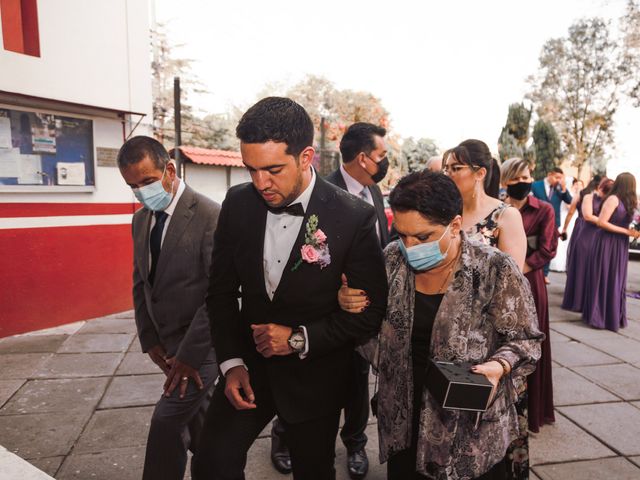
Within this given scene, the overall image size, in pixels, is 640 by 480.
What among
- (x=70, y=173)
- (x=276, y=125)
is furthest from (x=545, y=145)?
(x=276, y=125)

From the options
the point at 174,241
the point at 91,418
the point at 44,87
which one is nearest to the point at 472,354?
the point at 174,241

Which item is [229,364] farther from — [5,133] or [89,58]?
[89,58]

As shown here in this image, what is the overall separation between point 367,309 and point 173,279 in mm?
1084

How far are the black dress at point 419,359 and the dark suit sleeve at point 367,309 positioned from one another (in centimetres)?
18

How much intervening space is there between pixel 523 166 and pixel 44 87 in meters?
5.38

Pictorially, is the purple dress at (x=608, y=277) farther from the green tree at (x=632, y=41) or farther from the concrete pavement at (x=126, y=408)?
the green tree at (x=632, y=41)

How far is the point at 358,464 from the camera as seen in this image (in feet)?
9.77

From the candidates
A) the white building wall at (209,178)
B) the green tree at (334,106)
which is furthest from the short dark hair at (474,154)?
the green tree at (334,106)

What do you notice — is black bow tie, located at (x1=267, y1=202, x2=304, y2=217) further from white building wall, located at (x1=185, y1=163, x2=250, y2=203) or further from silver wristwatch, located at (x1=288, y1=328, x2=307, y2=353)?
white building wall, located at (x1=185, y1=163, x2=250, y2=203)

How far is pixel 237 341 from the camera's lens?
6.62 feet

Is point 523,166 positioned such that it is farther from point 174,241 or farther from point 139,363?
point 139,363

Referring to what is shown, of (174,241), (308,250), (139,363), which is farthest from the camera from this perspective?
(139,363)

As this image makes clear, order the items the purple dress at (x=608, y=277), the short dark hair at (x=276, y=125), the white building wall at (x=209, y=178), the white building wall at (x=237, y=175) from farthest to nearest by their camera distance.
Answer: the white building wall at (x=237, y=175)
the white building wall at (x=209, y=178)
the purple dress at (x=608, y=277)
the short dark hair at (x=276, y=125)

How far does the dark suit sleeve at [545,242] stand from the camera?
359 centimetres
